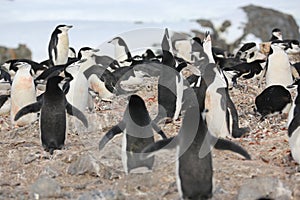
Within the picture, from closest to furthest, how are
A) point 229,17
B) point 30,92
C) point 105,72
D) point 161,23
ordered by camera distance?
1. point 30,92
2. point 105,72
3. point 229,17
4. point 161,23

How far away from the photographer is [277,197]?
14.3ft

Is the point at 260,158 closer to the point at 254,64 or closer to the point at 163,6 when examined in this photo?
the point at 254,64

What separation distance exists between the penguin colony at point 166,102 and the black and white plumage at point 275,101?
1cm

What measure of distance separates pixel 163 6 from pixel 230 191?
82.7 ft

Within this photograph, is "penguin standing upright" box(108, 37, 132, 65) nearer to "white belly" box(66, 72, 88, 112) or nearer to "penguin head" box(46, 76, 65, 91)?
"white belly" box(66, 72, 88, 112)

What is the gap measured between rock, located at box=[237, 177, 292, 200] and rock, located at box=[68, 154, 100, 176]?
4.37 ft

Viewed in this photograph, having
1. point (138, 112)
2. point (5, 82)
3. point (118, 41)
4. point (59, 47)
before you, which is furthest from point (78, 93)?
point (118, 41)

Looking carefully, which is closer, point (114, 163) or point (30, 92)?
point (114, 163)

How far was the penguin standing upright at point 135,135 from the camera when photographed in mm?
5020

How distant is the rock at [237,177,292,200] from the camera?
14.3ft

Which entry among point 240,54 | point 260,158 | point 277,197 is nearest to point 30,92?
point 260,158

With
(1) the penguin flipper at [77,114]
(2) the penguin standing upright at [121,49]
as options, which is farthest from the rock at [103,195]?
(2) the penguin standing upright at [121,49]

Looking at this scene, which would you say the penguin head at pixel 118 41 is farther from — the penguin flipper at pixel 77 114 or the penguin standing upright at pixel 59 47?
the penguin flipper at pixel 77 114

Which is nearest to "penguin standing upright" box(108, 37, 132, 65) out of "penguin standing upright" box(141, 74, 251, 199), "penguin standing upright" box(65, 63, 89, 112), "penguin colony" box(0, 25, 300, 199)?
"penguin colony" box(0, 25, 300, 199)
